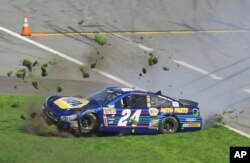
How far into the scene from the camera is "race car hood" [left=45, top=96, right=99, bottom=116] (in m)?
17.3

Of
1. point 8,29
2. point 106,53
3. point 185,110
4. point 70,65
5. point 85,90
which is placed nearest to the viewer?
point 185,110

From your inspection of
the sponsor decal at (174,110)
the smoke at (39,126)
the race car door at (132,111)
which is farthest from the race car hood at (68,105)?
the sponsor decal at (174,110)

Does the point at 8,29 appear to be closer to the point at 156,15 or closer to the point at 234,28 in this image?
the point at 156,15

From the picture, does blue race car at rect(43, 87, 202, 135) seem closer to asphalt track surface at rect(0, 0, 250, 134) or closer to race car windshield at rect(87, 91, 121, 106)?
race car windshield at rect(87, 91, 121, 106)

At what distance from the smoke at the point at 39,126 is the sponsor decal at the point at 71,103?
2.42 feet

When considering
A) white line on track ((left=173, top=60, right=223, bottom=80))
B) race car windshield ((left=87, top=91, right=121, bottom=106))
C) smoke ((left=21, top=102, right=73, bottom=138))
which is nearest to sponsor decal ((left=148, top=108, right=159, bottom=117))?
race car windshield ((left=87, top=91, right=121, bottom=106))

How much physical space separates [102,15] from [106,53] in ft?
20.8

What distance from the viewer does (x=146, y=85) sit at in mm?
24609

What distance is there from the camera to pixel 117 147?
55.4 feet

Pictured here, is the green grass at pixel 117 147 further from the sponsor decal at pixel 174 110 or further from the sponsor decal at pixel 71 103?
the sponsor decal at pixel 71 103

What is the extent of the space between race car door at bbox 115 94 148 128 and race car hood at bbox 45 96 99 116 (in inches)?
32.0

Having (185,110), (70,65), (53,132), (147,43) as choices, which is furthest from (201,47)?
(53,132)

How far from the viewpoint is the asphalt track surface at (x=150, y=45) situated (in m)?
24.3

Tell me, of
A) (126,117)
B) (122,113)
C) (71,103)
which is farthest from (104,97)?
(71,103)
